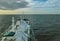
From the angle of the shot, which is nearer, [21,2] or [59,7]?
[21,2]

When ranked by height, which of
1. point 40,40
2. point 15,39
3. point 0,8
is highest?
point 0,8

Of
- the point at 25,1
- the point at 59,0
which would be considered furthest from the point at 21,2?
the point at 59,0

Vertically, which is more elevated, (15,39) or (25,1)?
(25,1)

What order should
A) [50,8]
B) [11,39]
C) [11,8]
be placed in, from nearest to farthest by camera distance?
[11,39]
[11,8]
[50,8]

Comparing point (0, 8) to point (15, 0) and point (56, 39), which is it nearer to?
point (15, 0)

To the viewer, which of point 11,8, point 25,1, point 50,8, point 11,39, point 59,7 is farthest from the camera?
point 50,8

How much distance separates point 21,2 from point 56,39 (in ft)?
9.26

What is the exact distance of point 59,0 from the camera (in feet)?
26.9

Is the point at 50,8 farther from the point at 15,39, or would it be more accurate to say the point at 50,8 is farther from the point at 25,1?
the point at 15,39

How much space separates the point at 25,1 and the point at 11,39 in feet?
15.1

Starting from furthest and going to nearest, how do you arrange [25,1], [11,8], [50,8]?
[50,8] → [11,8] → [25,1]

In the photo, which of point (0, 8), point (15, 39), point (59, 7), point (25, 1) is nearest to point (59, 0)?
point (59, 7)

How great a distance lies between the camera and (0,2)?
7000mm

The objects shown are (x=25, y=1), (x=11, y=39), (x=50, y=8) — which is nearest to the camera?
(x=11, y=39)
